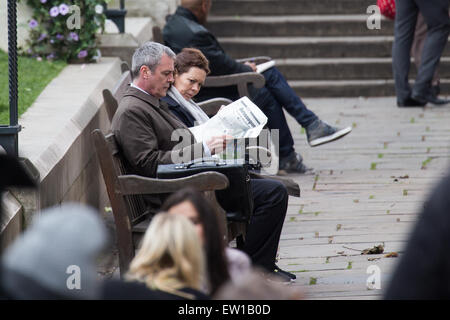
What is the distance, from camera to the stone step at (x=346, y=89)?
10.5m

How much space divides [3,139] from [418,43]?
633 centimetres

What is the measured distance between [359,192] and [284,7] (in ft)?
17.3

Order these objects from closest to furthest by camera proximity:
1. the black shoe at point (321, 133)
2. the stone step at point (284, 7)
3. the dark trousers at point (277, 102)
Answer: the dark trousers at point (277, 102)
the black shoe at point (321, 133)
the stone step at point (284, 7)

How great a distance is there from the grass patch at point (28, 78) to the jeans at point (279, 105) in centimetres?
162

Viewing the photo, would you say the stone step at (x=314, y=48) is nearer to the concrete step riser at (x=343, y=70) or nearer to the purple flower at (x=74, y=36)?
the concrete step riser at (x=343, y=70)

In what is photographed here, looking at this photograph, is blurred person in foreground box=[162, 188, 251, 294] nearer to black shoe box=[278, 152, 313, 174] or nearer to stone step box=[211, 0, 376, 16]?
black shoe box=[278, 152, 313, 174]

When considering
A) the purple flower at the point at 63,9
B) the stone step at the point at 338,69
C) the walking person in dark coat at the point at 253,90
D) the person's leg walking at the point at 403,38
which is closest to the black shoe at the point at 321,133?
the walking person in dark coat at the point at 253,90

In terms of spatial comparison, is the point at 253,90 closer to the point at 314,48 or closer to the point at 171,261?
the point at 314,48

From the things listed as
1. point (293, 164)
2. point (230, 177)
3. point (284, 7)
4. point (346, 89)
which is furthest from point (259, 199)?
point (284, 7)

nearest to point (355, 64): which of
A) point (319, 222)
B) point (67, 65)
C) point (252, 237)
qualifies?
point (67, 65)

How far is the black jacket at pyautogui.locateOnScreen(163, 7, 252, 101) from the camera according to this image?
6.96 m

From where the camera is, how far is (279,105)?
747 centimetres

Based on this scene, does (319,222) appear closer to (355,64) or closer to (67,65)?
(67,65)
